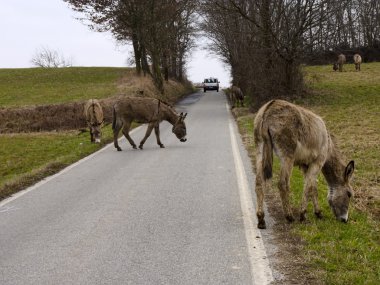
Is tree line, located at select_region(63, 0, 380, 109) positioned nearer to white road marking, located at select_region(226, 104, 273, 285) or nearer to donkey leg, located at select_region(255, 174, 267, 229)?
white road marking, located at select_region(226, 104, 273, 285)

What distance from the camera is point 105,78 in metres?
50.5

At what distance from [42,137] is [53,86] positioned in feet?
80.7

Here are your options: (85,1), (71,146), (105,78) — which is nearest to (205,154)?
(71,146)

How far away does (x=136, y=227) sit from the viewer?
7.08 meters

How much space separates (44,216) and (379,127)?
44.4 feet

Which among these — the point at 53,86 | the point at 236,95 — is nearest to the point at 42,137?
the point at 236,95

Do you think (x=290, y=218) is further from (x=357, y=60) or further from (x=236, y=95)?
(x=357, y=60)

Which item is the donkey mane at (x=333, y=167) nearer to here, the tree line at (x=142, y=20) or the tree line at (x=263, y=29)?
the tree line at (x=263, y=29)

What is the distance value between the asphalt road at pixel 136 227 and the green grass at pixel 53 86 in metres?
22.0

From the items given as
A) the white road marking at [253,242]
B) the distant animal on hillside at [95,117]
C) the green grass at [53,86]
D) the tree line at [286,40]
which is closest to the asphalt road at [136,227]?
the white road marking at [253,242]

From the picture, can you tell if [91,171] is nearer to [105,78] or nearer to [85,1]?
[85,1]

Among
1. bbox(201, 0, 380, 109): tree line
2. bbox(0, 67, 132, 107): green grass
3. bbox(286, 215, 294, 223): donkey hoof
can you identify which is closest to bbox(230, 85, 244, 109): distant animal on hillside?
bbox(201, 0, 380, 109): tree line

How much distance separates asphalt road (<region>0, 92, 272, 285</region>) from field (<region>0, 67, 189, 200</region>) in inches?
28.5

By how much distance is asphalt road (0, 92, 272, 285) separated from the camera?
530 cm
